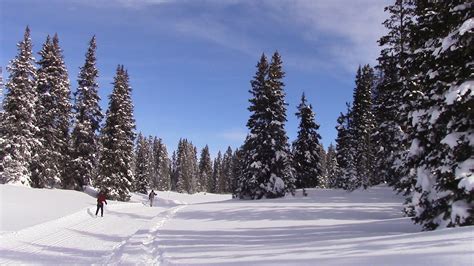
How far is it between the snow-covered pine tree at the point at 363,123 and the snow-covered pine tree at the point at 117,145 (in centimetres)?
2557

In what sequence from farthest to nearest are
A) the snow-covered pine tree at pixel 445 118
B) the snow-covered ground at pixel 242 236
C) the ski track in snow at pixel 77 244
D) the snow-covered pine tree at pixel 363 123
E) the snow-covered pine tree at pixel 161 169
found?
the snow-covered pine tree at pixel 161 169 < the snow-covered pine tree at pixel 363 123 < the ski track in snow at pixel 77 244 < the snow-covered pine tree at pixel 445 118 < the snow-covered ground at pixel 242 236

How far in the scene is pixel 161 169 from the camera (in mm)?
114062

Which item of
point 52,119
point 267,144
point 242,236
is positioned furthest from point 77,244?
point 52,119

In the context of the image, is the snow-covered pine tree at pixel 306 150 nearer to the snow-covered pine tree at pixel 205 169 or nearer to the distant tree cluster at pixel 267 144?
the distant tree cluster at pixel 267 144

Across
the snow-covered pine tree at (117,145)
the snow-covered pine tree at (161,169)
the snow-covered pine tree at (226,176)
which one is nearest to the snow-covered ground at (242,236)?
the snow-covered pine tree at (117,145)

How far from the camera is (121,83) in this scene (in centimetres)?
4762

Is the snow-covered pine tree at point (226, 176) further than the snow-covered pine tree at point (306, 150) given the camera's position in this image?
Yes

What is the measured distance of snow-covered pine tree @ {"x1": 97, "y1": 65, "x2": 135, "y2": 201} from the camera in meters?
43.7

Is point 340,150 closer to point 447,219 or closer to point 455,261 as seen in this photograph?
point 447,219

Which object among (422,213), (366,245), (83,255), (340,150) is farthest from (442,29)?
(340,150)

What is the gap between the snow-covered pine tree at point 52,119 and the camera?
4016cm

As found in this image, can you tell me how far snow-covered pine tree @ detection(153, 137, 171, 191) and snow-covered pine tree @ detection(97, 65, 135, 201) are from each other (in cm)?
6596

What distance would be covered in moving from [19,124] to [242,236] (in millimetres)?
28060

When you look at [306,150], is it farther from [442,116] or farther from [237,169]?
[442,116]
